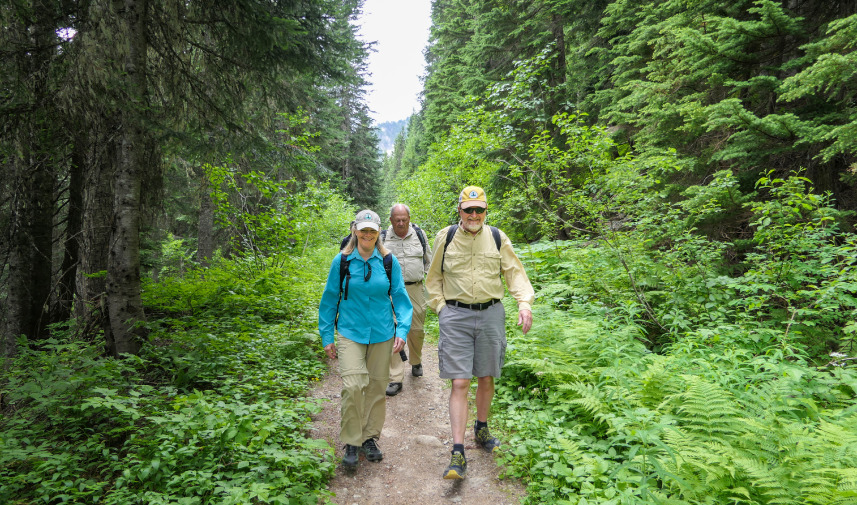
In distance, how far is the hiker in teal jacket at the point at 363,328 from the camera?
3.93 metres

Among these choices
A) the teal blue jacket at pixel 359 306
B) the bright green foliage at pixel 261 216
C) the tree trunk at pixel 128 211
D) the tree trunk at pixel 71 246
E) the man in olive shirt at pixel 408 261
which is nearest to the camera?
the teal blue jacket at pixel 359 306

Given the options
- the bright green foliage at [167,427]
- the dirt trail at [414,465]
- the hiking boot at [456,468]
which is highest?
the bright green foliage at [167,427]

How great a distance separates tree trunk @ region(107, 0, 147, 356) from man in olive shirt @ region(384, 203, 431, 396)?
3.40 meters

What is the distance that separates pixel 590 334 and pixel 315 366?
164 inches

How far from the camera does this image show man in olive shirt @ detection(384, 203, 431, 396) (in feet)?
19.2

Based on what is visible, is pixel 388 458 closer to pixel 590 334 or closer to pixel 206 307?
pixel 590 334

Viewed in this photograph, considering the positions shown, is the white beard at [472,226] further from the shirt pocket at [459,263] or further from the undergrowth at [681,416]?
the undergrowth at [681,416]

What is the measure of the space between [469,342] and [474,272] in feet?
2.27

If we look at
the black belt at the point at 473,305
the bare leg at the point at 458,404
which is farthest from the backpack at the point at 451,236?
the bare leg at the point at 458,404

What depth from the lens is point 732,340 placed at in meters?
4.66

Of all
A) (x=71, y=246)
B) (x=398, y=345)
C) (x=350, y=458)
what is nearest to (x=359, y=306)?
(x=398, y=345)

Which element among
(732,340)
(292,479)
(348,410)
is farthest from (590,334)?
(292,479)

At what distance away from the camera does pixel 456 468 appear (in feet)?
11.9

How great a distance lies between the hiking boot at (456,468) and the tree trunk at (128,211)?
177 inches
